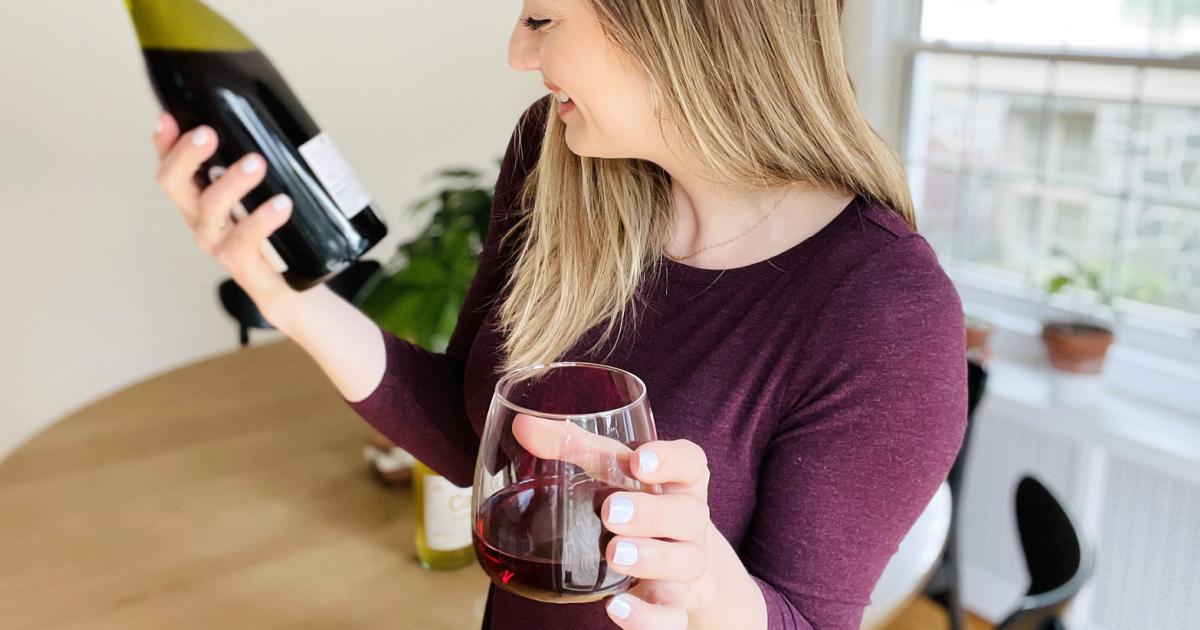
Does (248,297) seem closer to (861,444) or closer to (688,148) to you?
(688,148)

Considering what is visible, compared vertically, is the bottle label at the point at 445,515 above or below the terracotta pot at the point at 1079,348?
above

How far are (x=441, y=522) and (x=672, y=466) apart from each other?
2.11ft

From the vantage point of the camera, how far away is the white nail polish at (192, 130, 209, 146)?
2.35 ft

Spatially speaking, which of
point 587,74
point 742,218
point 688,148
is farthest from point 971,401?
point 587,74

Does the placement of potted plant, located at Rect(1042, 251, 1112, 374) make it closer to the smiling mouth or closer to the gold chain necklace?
the gold chain necklace

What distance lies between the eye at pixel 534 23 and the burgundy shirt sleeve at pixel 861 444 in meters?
0.35

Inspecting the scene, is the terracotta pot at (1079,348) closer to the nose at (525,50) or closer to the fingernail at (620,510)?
the nose at (525,50)

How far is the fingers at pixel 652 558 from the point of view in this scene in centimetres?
50

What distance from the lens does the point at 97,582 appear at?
110cm

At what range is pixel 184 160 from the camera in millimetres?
717

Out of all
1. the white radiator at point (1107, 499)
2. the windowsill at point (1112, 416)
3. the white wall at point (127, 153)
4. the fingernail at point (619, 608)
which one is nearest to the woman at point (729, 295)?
the fingernail at point (619, 608)

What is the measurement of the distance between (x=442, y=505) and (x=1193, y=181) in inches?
74.9

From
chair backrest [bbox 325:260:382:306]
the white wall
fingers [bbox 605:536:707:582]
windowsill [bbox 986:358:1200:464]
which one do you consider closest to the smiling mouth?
fingers [bbox 605:536:707:582]

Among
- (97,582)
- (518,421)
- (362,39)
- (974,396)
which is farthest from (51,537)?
(362,39)
